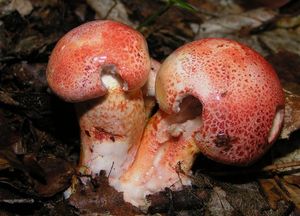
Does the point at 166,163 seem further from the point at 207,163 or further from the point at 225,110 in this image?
the point at 225,110

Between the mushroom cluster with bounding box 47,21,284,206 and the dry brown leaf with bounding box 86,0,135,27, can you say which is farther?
the dry brown leaf with bounding box 86,0,135,27

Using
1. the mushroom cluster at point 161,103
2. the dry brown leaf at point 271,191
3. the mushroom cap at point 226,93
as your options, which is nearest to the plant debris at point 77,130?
the dry brown leaf at point 271,191

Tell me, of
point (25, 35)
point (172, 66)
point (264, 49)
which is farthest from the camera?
point (264, 49)

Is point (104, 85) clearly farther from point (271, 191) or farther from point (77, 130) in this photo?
point (271, 191)

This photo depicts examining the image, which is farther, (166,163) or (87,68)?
(166,163)

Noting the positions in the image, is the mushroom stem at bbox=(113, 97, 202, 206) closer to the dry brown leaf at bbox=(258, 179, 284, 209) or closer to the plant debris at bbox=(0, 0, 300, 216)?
the plant debris at bbox=(0, 0, 300, 216)

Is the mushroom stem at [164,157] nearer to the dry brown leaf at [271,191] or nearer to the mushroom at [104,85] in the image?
the mushroom at [104,85]

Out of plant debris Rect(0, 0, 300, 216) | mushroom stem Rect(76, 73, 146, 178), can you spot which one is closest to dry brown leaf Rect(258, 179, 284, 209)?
plant debris Rect(0, 0, 300, 216)

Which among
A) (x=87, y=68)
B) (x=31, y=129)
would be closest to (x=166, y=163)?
(x=87, y=68)
